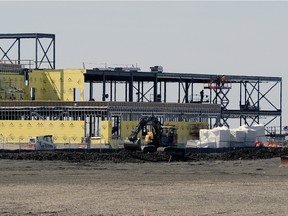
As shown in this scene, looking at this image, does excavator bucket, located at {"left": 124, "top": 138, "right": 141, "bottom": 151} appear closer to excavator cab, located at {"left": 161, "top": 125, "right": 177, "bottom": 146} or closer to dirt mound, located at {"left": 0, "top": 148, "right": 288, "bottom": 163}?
dirt mound, located at {"left": 0, "top": 148, "right": 288, "bottom": 163}

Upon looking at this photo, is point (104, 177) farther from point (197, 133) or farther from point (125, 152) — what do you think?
point (197, 133)

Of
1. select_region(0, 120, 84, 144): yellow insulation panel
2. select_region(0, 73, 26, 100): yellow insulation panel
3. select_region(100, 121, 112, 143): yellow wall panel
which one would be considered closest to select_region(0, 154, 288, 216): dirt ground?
select_region(100, 121, 112, 143): yellow wall panel

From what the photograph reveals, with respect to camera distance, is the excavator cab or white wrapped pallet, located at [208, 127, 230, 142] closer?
the excavator cab

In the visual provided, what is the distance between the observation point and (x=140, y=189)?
43.0 meters

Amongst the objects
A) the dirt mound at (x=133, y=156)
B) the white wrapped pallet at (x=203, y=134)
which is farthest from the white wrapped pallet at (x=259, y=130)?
the dirt mound at (x=133, y=156)

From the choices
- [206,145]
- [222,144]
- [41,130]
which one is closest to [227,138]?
[222,144]

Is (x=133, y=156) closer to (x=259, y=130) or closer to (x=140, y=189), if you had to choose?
(x=259, y=130)

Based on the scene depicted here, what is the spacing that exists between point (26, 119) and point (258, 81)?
28.8m

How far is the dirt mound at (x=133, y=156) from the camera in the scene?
67688 mm

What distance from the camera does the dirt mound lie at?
67688 millimetres

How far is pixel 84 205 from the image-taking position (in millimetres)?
36125

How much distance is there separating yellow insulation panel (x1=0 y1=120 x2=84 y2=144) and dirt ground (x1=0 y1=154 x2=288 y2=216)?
30.2m

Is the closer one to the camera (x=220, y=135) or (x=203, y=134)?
(x=220, y=135)

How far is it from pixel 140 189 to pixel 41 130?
52130 mm
